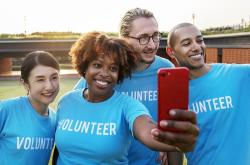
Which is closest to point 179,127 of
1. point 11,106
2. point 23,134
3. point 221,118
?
point 221,118

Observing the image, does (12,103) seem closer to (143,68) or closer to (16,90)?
(143,68)

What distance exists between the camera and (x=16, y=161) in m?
3.21

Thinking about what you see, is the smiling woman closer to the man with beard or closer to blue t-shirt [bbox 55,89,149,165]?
blue t-shirt [bbox 55,89,149,165]

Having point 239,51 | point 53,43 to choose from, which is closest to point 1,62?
point 53,43

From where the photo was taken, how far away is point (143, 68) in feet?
11.5

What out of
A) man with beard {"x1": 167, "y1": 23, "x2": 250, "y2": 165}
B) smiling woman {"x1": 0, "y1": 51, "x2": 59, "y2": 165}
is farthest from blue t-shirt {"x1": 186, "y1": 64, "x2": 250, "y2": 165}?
smiling woman {"x1": 0, "y1": 51, "x2": 59, "y2": 165}

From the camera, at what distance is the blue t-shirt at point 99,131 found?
2672mm

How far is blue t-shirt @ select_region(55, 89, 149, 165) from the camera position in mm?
2672

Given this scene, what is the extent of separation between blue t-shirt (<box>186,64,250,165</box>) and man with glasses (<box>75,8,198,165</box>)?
334mm

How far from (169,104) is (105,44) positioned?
103cm

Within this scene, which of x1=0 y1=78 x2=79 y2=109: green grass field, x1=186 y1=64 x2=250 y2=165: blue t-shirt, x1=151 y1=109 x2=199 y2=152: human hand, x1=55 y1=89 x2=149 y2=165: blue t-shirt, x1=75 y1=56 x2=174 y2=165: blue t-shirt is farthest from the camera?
x1=0 y1=78 x2=79 y2=109: green grass field

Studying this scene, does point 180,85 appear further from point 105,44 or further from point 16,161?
point 16,161

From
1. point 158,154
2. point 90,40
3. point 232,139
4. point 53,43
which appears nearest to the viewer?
point 90,40

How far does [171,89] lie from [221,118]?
1.40m
